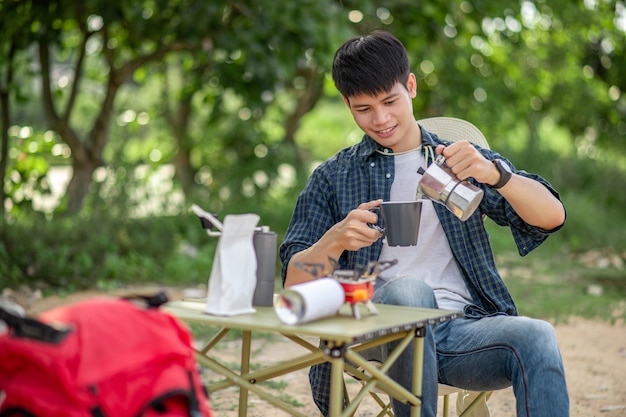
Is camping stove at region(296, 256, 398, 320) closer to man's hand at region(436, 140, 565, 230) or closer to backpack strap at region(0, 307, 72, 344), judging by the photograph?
man's hand at region(436, 140, 565, 230)

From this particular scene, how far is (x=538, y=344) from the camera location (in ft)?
6.95

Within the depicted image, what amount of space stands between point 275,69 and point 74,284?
2.19m

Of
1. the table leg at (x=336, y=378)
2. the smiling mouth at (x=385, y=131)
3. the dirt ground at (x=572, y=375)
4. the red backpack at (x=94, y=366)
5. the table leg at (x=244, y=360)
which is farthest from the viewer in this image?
the dirt ground at (x=572, y=375)

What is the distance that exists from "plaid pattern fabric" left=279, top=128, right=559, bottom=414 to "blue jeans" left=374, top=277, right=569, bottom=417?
14 cm

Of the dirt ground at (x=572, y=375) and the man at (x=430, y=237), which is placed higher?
the man at (x=430, y=237)

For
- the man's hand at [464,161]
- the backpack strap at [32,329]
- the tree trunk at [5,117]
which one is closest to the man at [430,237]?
the man's hand at [464,161]

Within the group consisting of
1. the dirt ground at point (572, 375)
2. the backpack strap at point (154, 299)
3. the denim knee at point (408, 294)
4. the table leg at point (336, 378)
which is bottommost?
the dirt ground at point (572, 375)

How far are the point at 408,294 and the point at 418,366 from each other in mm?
250

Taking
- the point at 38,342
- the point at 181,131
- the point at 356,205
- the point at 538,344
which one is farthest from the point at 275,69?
the point at 38,342

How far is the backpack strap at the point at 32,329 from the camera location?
1.51 metres

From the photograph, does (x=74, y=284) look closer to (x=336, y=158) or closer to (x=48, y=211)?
(x=48, y=211)

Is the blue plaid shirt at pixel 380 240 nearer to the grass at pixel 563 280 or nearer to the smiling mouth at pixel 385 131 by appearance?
the smiling mouth at pixel 385 131

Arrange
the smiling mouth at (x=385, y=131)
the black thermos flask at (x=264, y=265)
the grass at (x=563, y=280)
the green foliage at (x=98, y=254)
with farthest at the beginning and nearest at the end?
the green foliage at (x=98, y=254)
the grass at (x=563, y=280)
the smiling mouth at (x=385, y=131)
the black thermos flask at (x=264, y=265)

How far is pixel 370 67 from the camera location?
2.46 metres
